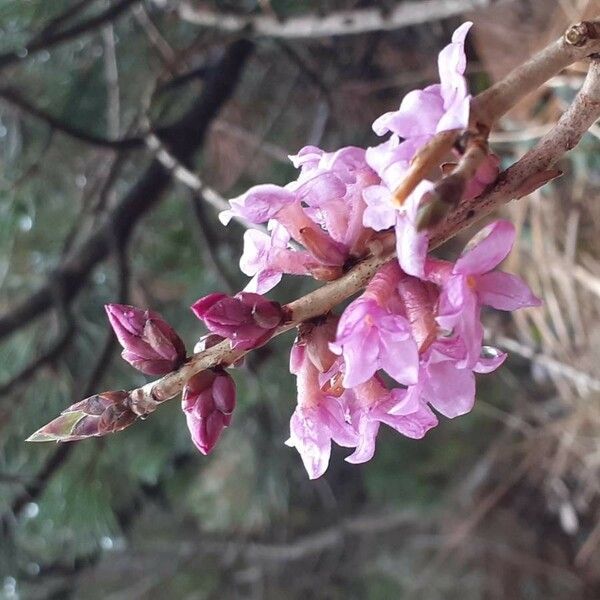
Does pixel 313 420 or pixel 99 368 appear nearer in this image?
pixel 313 420

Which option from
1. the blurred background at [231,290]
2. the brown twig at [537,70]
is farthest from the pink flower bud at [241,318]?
the blurred background at [231,290]

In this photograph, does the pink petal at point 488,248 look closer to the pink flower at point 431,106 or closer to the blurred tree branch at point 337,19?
the pink flower at point 431,106

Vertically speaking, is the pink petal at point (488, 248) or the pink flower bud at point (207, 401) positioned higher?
the pink petal at point (488, 248)

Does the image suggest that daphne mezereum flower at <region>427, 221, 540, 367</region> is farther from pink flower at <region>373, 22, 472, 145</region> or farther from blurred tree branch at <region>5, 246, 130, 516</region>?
blurred tree branch at <region>5, 246, 130, 516</region>

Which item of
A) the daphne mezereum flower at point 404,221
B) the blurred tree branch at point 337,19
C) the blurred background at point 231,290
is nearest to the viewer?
the daphne mezereum flower at point 404,221

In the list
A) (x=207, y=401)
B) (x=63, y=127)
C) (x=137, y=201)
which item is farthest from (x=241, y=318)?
(x=137, y=201)

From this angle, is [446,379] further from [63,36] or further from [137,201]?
[137,201]

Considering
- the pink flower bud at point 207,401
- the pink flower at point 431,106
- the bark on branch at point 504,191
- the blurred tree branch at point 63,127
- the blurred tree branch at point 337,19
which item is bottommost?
the blurred tree branch at point 337,19
